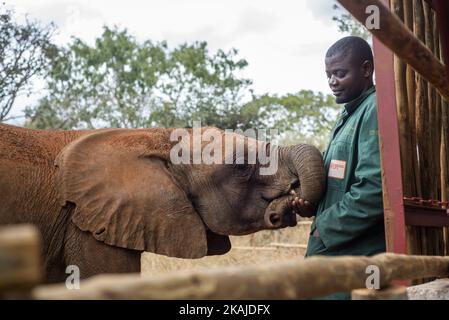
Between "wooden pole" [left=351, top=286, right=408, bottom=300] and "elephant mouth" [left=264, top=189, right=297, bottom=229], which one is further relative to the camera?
"elephant mouth" [left=264, top=189, right=297, bottom=229]

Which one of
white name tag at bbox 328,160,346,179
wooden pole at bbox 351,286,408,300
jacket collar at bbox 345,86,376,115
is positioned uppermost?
jacket collar at bbox 345,86,376,115

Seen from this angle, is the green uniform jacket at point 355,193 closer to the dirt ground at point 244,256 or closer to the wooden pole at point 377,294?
the wooden pole at point 377,294

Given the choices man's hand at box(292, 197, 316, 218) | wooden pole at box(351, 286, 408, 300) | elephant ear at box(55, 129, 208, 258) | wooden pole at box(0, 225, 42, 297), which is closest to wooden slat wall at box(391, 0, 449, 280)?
man's hand at box(292, 197, 316, 218)

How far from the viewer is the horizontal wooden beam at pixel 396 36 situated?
2.67 m

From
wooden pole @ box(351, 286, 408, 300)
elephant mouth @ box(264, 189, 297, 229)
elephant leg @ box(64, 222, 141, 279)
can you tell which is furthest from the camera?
elephant mouth @ box(264, 189, 297, 229)

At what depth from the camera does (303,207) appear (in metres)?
4.41

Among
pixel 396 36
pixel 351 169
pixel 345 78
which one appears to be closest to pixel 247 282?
pixel 396 36

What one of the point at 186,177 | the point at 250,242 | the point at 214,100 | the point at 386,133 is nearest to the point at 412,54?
the point at 386,133

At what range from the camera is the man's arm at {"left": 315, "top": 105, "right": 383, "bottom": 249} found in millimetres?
3734

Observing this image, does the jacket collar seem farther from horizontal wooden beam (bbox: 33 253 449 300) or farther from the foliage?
the foliage

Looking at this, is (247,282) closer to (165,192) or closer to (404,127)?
(404,127)

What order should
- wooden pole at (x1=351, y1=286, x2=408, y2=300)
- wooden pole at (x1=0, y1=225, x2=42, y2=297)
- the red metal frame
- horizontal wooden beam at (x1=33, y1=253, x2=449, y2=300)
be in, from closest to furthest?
1. wooden pole at (x1=0, y1=225, x2=42, y2=297)
2. horizontal wooden beam at (x1=33, y1=253, x2=449, y2=300)
3. wooden pole at (x1=351, y1=286, x2=408, y2=300)
4. the red metal frame

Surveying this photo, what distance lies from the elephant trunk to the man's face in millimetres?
448

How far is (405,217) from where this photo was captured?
3623 millimetres
